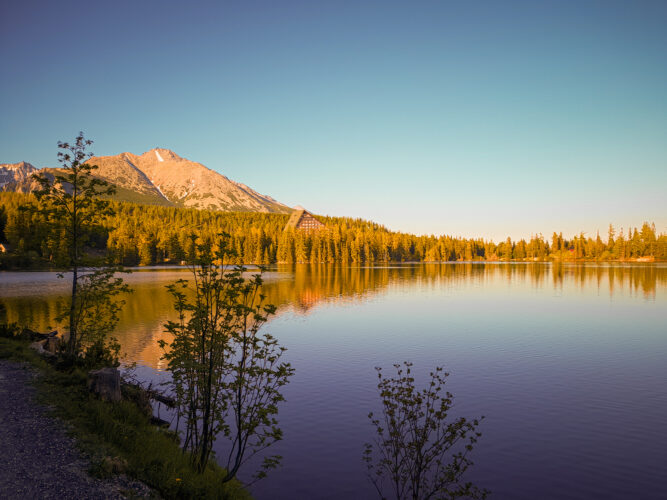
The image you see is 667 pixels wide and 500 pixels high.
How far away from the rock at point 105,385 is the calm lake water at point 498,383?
515 centimetres

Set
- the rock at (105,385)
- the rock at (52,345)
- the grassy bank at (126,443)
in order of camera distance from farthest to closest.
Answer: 1. the rock at (52,345)
2. the rock at (105,385)
3. the grassy bank at (126,443)

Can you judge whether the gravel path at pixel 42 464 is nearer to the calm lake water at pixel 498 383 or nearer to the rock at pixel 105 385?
the rock at pixel 105 385

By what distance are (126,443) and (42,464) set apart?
187cm

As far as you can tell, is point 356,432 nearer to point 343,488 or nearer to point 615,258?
point 343,488

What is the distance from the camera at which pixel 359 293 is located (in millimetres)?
58156

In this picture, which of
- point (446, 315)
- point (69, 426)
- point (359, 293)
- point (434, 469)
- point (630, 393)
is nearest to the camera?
point (69, 426)

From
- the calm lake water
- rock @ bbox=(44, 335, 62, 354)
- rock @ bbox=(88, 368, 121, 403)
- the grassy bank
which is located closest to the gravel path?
the grassy bank

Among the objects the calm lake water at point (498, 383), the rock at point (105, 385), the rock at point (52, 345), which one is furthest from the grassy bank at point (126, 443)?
the rock at point (52, 345)

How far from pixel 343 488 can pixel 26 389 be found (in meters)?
9.92

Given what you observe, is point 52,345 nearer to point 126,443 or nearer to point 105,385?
point 105,385

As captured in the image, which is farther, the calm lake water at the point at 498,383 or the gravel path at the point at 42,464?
the calm lake water at the point at 498,383

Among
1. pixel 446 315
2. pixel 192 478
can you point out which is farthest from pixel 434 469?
pixel 446 315

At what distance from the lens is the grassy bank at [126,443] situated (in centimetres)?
866

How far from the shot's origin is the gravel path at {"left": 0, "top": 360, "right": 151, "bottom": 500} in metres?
7.47
